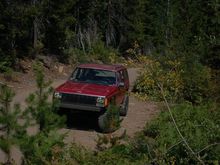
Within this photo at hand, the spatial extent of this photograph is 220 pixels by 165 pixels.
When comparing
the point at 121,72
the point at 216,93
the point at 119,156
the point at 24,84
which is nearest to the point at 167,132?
the point at 119,156

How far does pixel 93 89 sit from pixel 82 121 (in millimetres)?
1893

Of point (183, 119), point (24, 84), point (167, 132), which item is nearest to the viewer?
point (167, 132)

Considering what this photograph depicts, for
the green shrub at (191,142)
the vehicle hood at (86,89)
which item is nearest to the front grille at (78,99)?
the vehicle hood at (86,89)

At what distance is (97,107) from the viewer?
14.9m

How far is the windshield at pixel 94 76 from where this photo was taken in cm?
1628

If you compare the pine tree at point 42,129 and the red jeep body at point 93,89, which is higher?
the pine tree at point 42,129

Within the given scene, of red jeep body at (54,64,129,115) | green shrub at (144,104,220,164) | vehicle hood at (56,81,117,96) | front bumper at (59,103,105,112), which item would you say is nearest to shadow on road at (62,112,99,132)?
front bumper at (59,103,105,112)

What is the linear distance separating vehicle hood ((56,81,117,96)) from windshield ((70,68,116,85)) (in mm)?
386

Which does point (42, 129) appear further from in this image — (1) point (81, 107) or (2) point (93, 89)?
(2) point (93, 89)

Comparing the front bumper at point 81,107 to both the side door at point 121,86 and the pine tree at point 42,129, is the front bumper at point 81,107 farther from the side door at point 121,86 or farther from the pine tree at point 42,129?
the pine tree at point 42,129

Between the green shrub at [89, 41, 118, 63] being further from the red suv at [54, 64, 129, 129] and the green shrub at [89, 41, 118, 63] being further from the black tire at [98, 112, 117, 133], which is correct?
the black tire at [98, 112, 117, 133]

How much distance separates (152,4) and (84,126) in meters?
55.1

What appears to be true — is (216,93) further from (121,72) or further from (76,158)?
(76,158)

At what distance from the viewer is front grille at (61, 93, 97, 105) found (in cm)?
1490
